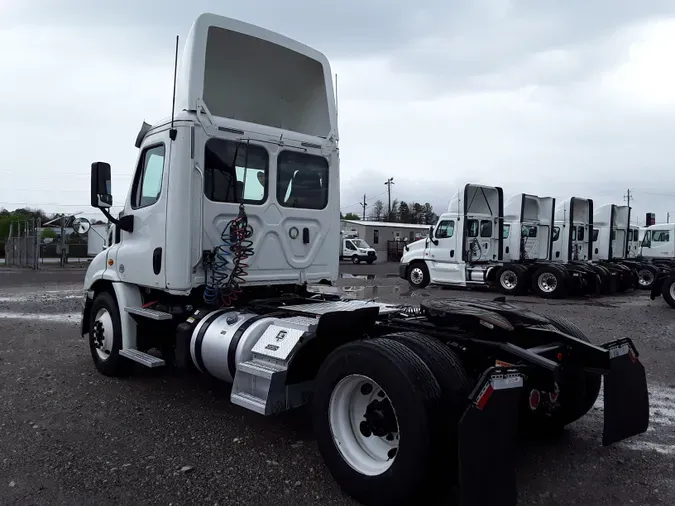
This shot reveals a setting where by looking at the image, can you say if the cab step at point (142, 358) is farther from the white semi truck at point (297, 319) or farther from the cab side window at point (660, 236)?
the cab side window at point (660, 236)

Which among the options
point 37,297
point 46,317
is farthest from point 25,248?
point 46,317

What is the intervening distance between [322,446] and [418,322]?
4.00ft

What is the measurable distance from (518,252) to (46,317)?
15.2 metres

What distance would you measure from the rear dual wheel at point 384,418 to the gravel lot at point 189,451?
30 centimetres

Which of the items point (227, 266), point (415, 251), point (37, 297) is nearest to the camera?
point (227, 266)

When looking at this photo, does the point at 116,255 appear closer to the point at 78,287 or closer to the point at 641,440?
the point at 641,440

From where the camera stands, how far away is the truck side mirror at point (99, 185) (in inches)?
232

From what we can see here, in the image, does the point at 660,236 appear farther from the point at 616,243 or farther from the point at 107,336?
the point at 107,336

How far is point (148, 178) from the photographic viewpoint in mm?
6113

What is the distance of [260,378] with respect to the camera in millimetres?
4293

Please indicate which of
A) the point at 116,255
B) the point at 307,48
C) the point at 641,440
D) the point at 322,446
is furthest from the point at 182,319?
the point at 641,440

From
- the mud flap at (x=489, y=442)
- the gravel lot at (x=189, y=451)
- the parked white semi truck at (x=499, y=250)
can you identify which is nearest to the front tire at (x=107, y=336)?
the gravel lot at (x=189, y=451)

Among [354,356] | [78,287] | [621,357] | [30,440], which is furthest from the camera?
[78,287]

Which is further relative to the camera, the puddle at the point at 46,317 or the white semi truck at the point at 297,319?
the puddle at the point at 46,317
